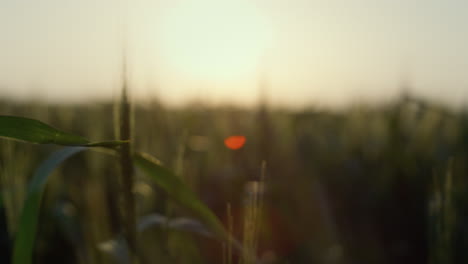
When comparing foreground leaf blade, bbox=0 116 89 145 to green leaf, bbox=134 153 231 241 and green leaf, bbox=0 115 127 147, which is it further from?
green leaf, bbox=134 153 231 241

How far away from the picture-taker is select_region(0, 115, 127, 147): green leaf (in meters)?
0.38

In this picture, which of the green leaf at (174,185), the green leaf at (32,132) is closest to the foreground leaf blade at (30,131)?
the green leaf at (32,132)

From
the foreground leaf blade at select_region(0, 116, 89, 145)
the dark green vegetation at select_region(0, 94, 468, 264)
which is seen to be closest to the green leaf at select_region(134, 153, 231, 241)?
the dark green vegetation at select_region(0, 94, 468, 264)

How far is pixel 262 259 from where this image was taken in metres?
1.07

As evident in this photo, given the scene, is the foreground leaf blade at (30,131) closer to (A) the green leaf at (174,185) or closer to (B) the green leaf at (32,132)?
(B) the green leaf at (32,132)

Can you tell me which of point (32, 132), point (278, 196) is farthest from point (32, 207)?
point (278, 196)

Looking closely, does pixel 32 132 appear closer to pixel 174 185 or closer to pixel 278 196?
pixel 174 185

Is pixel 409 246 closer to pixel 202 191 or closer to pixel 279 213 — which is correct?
pixel 279 213

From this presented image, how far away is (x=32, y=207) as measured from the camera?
0.42 meters

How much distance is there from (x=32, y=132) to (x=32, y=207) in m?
0.10

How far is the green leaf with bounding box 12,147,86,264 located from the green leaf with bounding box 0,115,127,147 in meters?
0.04

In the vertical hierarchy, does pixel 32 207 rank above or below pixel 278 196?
above

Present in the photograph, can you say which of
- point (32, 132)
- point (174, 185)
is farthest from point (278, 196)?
point (32, 132)

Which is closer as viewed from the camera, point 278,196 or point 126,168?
point 126,168
